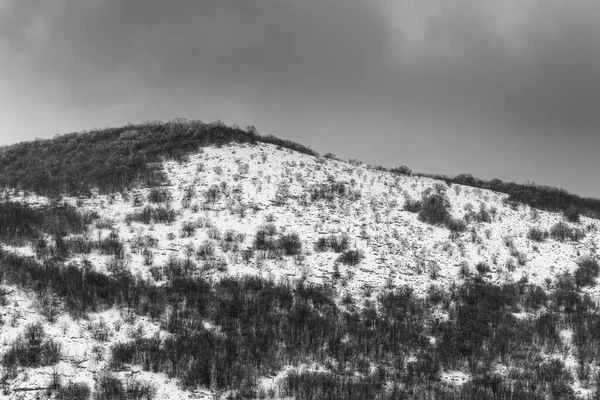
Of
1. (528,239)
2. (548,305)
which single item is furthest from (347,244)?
(528,239)

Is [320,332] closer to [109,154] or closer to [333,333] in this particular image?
[333,333]

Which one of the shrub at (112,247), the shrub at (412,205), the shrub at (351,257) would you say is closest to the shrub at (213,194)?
the shrub at (112,247)

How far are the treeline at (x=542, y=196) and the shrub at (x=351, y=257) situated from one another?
Answer: 1259 centimetres

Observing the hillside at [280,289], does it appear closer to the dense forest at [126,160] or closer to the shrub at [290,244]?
the shrub at [290,244]

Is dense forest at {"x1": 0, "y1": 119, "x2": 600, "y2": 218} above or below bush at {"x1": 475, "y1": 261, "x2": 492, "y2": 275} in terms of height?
above

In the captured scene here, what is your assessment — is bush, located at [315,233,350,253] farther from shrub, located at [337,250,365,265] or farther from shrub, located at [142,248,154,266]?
shrub, located at [142,248,154,266]

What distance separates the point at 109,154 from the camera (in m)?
23.4

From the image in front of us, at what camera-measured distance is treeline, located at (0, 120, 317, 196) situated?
62.9ft

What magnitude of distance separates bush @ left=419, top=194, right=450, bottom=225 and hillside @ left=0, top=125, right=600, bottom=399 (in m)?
0.13

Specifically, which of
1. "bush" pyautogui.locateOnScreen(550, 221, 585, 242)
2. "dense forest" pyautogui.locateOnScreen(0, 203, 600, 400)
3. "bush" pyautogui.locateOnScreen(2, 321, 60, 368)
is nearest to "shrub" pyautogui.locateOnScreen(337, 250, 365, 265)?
"dense forest" pyautogui.locateOnScreen(0, 203, 600, 400)

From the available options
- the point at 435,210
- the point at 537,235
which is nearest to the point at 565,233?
the point at 537,235

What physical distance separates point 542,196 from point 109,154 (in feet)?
79.5

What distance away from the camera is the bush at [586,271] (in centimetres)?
1410

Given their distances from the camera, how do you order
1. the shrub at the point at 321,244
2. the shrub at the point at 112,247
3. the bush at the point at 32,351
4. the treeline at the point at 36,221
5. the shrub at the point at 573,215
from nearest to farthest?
1. the bush at the point at 32,351
2. the shrub at the point at 112,247
3. the treeline at the point at 36,221
4. the shrub at the point at 321,244
5. the shrub at the point at 573,215
